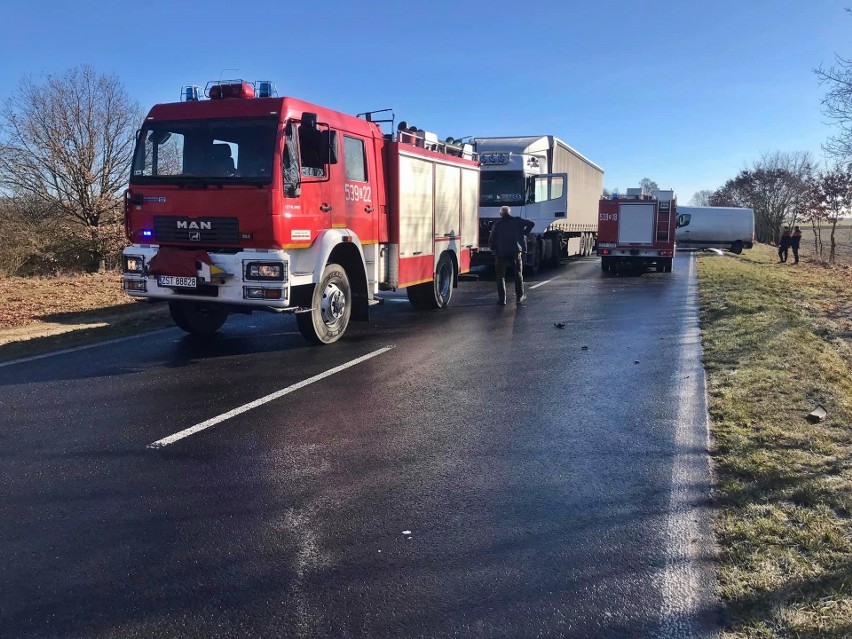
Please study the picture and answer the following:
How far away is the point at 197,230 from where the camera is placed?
806 cm

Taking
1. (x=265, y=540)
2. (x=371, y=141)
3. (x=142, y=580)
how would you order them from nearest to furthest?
(x=142, y=580)
(x=265, y=540)
(x=371, y=141)

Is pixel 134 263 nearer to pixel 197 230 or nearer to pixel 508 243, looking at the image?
pixel 197 230

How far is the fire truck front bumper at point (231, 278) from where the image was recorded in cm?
780

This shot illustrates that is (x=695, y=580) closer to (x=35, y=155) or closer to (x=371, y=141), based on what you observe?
(x=371, y=141)

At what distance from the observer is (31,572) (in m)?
3.32

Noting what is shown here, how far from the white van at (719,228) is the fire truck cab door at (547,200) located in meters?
19.4

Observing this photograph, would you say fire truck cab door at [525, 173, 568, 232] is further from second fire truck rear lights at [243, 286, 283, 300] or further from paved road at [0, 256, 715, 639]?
second fire truck rear lights at [243, 286, 283, 300]

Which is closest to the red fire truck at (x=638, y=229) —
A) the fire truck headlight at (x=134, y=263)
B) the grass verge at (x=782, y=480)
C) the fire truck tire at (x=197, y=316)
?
the grass verge at (x=782, y=480)

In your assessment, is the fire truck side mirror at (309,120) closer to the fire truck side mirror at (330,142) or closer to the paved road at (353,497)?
the fire truck side mirror at (330,142)

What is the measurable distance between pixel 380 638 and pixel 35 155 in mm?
23274

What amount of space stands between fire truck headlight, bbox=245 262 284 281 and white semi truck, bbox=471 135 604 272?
40.0 feet

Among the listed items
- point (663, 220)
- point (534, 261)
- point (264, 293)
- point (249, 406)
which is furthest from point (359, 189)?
point (663, 220)

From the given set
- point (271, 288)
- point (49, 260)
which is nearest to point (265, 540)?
point (271, 288)

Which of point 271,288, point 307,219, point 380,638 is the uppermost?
point 307,219
